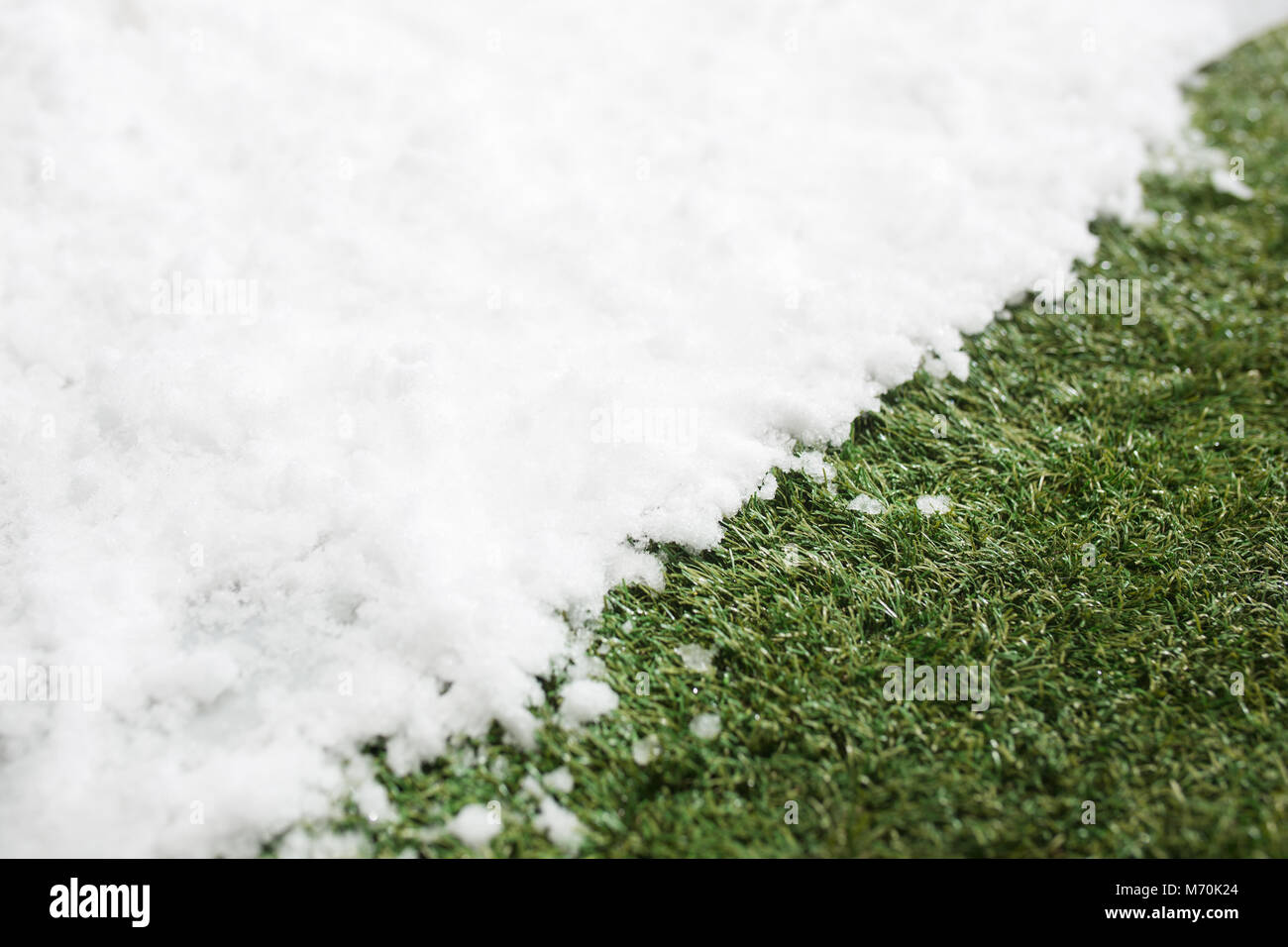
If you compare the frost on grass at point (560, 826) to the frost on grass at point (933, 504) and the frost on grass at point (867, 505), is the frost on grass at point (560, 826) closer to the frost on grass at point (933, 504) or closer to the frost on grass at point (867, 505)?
the frost on grass at point (867, 505)

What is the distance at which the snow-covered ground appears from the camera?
163cm

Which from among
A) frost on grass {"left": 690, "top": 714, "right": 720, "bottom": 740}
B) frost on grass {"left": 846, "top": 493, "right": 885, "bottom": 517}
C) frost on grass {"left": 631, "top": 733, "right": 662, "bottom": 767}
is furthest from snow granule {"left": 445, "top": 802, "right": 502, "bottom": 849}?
frost on grass {"left": 846, "top": 493, "right": 885, "bottom": 517}

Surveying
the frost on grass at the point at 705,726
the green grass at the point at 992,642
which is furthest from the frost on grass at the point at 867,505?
the frost on grass at the point at 705,726

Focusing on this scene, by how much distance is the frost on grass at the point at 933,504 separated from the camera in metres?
1.98

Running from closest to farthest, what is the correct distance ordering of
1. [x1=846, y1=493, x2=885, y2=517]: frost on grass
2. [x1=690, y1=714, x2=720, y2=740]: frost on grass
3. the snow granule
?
the snow granule → [x1=690, y1=714, x2=720, y2=740]: frost on grass → [x1=846, y1=493, x2=885, y2=517]: frost on grass

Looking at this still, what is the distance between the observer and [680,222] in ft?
8.20

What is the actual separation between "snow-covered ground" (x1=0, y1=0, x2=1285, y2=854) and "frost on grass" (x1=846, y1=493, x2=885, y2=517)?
188mm

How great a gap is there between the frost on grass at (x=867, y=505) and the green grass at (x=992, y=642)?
0.02 meters

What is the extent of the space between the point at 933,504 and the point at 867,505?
0.16 metres

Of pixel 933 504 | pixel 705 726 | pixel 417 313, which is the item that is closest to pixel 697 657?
pixel 705 726

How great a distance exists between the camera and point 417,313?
2.21 meters

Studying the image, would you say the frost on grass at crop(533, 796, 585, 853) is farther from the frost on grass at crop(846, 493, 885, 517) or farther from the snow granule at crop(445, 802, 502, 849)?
the frost on grass at crop(846, 493, 885, 517)

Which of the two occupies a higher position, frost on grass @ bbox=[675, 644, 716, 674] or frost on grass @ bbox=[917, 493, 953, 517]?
frost on grass @ bbox=[917, 493, 953, 517]

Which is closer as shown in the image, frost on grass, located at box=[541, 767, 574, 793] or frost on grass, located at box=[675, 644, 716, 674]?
frost on grass, located at box=[541, 767, 574, 793]
